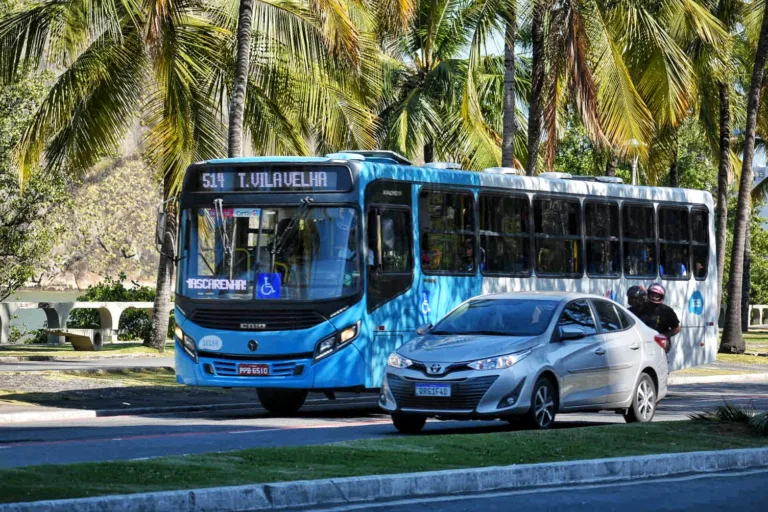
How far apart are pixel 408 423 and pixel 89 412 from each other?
16.0 feet

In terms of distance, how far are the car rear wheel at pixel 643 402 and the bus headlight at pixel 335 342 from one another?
140 inches

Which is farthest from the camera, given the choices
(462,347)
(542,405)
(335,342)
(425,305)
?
(425,305)

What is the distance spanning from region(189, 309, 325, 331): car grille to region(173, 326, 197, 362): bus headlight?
281mm

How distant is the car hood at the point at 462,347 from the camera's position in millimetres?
14828

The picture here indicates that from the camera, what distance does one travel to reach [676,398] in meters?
23.4

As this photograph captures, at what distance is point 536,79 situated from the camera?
94.3 feet

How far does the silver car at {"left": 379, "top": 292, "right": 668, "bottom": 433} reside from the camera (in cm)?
1469

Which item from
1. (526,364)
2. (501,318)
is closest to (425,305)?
(501,318)

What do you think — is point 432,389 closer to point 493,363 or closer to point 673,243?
point 493,363

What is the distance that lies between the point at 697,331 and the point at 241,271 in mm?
10191

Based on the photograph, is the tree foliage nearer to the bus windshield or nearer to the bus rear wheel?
the bus rear wheel

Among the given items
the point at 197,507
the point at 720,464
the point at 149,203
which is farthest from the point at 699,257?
the point at 149,203

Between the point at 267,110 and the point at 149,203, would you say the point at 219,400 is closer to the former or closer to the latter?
the point at 267,110

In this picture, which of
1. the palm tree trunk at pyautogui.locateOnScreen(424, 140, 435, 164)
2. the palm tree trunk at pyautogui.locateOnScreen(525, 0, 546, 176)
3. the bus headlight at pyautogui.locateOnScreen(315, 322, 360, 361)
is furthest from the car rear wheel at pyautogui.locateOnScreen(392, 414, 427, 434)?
the palm tree trunk at pyautogui.locateOnScreen(424, 140, 435, 164)
